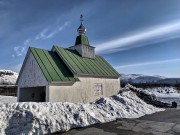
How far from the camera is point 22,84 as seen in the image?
17.8 metres

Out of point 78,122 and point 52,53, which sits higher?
point 52,53

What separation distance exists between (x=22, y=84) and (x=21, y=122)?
745 cm

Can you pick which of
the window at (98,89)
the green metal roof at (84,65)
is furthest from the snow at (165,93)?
the window at (98,89)

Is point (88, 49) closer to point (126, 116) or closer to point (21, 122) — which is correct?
point (126, 116)

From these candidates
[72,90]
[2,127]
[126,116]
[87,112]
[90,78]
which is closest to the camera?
[2,127]

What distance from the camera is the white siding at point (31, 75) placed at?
16031mm


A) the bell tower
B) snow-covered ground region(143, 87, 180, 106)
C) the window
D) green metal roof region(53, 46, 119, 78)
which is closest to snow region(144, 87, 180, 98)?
snow-covered ground region(143, 87, 180, 106)

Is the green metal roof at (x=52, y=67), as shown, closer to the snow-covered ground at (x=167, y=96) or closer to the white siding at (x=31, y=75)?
the white siding at (x=31, y=75)

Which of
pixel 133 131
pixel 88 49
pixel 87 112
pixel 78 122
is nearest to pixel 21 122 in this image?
pixel 78 122

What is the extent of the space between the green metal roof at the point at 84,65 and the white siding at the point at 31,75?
3.01 meters

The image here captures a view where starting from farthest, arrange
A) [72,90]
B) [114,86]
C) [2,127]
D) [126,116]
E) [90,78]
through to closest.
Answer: [114,86] → [90,78] → [72,90] → [126,116] → [2,127]

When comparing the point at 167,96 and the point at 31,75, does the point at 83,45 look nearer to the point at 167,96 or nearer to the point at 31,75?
the point at 31,75

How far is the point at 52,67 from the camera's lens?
1712 cm

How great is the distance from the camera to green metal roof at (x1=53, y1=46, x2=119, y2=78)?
1859 cm
